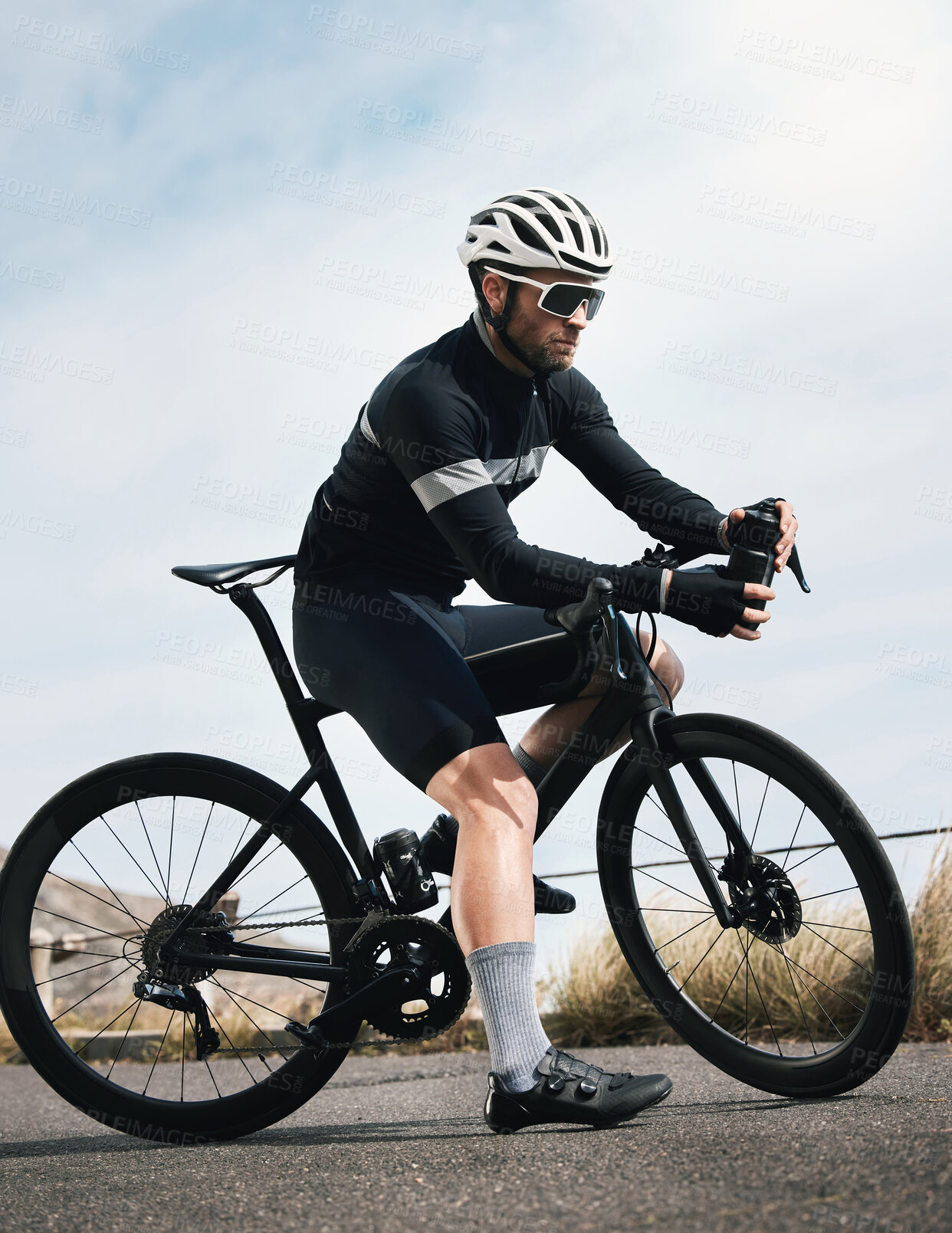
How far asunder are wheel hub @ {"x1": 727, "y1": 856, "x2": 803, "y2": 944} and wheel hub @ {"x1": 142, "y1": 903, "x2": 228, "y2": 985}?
145 centimetres

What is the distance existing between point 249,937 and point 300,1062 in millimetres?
392

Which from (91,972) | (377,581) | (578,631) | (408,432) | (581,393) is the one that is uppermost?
(581,393)

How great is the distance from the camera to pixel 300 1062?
3.12m

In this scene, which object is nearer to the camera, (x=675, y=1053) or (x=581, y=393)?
(x=581, y=393)

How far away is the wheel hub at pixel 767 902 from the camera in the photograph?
283cm

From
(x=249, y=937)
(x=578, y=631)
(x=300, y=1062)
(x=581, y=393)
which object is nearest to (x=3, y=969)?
(x=249, y=937)

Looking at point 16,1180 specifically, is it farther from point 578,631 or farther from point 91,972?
point 91,972

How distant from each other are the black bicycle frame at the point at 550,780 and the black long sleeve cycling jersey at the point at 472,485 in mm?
247

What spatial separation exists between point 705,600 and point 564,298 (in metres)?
0.93

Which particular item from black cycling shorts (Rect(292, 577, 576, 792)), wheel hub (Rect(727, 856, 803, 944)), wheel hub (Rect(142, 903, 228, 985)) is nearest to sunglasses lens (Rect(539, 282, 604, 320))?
black cycling shorts (Rect(292, 577, 576, 792))

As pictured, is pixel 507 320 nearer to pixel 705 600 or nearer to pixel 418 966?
pixel 705 600

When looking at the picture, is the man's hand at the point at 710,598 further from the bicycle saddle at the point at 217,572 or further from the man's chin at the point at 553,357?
the bicycle saddle at the point at 217,572

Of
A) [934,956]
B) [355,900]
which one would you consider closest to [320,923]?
[355,900]

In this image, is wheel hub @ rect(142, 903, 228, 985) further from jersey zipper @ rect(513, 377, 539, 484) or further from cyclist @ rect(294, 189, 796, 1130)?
jersey zipper @ rect(513, 377, 539, 484)
